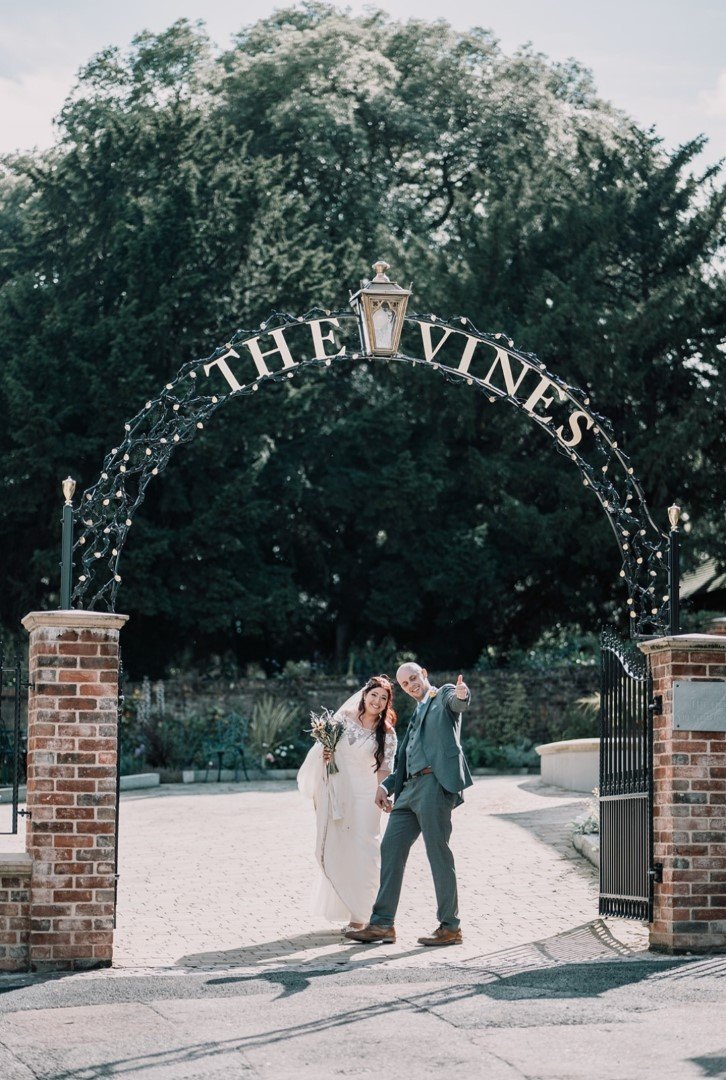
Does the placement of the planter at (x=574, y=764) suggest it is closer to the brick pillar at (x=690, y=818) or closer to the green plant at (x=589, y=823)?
the green plant at (x=589, y=823)

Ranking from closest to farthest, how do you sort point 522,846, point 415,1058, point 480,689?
point 415,1058 → point 522,846 → point 480,689

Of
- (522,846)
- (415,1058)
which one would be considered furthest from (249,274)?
(415,1058)

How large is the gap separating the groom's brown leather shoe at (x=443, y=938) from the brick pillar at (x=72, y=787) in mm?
2072

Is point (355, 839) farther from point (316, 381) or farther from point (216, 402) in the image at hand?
point (316, 381)

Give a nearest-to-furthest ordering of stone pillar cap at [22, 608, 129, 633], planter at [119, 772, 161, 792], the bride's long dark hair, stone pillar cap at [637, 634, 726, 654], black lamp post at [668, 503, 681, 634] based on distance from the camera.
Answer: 1. stone pillar cap at [22, 608, 129, 633]
2. stone pillar cap at [637, 634, 726, 654]
3. black lamp post at [668, 503, 681, 634]
4. the bride's long dark hair
5. planter at [119, 772, 161, 792]

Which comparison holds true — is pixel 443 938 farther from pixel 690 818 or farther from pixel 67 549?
pixel 67 549

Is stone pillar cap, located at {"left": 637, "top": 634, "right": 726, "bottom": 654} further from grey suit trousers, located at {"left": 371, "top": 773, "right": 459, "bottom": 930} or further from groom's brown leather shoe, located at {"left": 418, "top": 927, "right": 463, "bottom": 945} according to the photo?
groom's brown leather shoe, located at {"left": 418, "top": 927, "right": 463, "bottom": 945}

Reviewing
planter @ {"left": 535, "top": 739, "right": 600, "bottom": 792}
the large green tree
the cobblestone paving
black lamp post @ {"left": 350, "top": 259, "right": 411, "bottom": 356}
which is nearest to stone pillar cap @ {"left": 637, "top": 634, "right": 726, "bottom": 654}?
the cobblestone paving

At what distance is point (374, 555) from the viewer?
1281 inches

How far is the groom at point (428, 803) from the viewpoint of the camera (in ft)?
32.7

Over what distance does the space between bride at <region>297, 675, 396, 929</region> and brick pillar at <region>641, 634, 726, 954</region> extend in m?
1.98

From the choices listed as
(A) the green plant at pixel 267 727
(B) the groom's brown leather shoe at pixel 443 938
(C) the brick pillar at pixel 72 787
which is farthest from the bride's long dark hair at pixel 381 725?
(A) the green plant at pixel 267 727

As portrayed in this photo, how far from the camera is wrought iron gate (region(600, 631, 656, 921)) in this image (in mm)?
10141

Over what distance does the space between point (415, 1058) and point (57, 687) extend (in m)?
3.64
